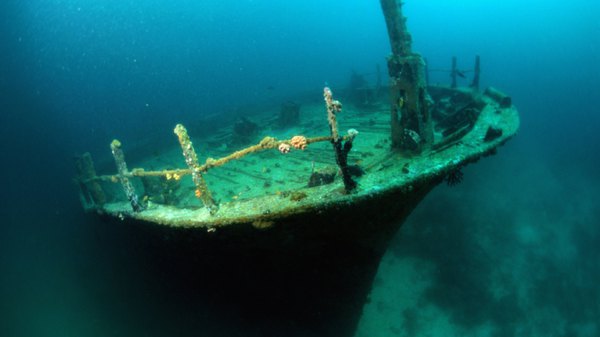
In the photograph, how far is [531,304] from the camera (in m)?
10.4

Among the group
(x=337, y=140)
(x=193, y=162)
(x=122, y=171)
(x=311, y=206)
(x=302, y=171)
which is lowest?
(x=302, y=171)

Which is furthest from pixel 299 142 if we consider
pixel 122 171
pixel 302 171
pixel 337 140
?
pixel 302 171

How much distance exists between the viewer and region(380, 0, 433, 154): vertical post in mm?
5551

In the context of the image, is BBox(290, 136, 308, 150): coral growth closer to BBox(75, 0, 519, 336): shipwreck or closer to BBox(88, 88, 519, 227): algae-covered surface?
BBox(75, 0, 519, 336): shipwreck

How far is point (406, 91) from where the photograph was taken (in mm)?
5695

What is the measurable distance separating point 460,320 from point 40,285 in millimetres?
18247

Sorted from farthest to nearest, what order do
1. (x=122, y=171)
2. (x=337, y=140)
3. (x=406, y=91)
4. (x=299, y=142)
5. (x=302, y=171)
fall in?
(x=302, y=171) < (x=406, y=91) < (x=122, y=171) < (x=337, y=140) < (x=299, y=142)

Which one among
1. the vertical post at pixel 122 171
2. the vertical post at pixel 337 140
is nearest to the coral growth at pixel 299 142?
the vertical post at pixel 337 140

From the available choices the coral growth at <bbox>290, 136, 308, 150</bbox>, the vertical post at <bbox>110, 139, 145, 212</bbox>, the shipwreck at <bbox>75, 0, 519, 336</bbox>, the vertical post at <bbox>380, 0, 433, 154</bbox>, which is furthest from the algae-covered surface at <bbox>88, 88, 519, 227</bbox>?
the coral growth at <bbox>290, 136, 308, 150</bbox>

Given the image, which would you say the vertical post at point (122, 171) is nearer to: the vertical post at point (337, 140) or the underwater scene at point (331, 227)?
the underwater scene at point (331, 227)

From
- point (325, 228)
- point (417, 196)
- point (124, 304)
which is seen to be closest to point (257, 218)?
point (325, 228)

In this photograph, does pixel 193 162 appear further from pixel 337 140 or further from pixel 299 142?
pixel 337 140

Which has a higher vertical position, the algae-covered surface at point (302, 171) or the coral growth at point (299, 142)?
the coral growth at point (299, 142)

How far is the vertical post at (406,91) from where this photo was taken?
5551 mm
